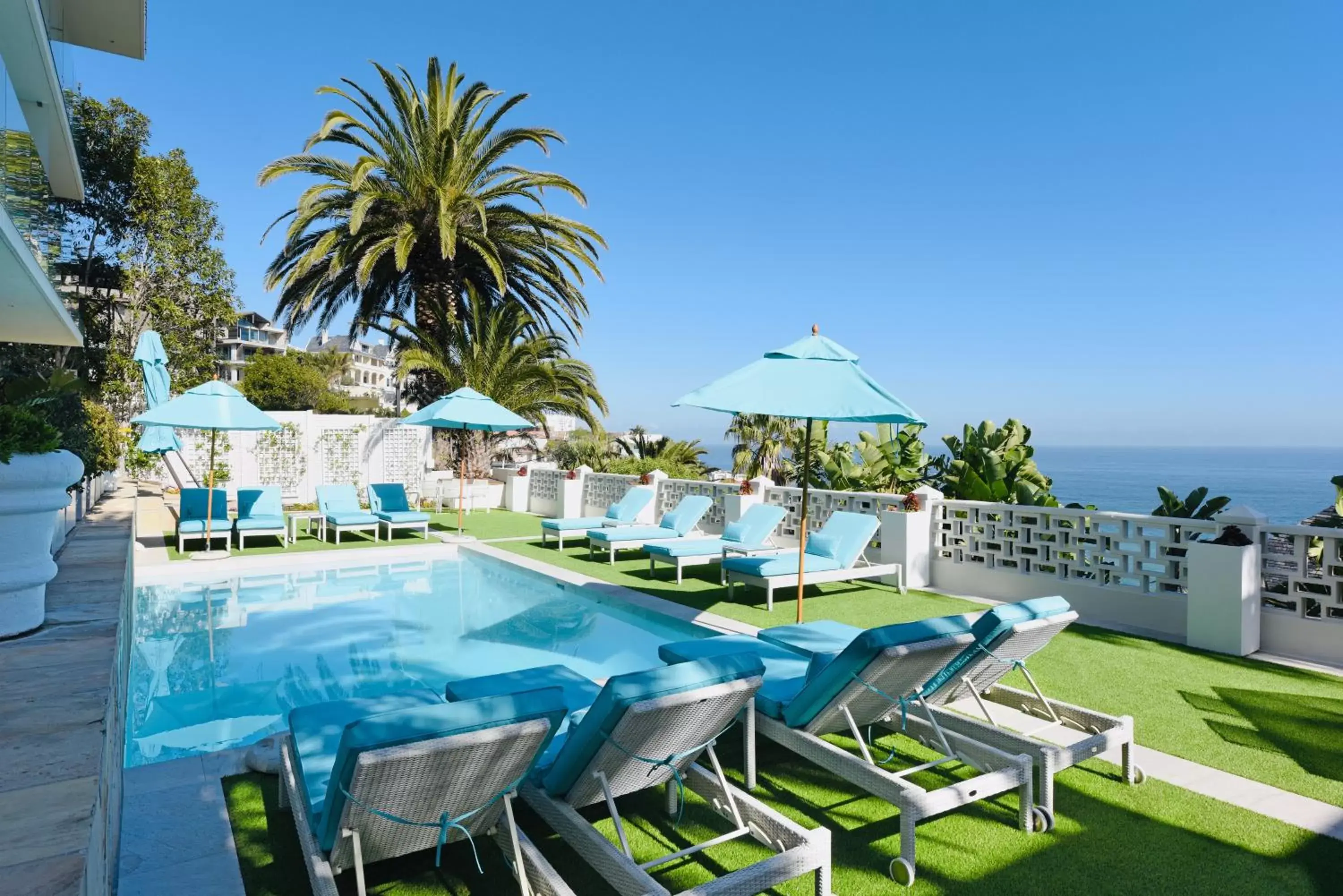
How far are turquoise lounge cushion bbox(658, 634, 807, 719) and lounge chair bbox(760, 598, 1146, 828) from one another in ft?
0.80

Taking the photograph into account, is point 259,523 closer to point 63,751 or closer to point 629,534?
point 629,534

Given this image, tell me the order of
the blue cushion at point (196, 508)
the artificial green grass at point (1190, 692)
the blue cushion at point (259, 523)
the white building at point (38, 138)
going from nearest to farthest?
the artificial green grass at point (1190, 692), the white building at point (38, 138), the blue cushion at point (196, 508), the blue cushion at point (259, 523)

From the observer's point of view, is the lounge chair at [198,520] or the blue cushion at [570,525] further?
the blue cushion at [570,525]

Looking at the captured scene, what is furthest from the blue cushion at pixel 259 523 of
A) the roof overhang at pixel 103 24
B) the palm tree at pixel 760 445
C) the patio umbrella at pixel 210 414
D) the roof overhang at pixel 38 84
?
the palm tree at pixel 760 445

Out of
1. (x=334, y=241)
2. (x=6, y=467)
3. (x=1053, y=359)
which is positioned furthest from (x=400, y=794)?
(x=1053, y=359)

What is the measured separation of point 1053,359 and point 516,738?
193 feet

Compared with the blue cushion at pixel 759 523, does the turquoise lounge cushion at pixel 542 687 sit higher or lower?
lower

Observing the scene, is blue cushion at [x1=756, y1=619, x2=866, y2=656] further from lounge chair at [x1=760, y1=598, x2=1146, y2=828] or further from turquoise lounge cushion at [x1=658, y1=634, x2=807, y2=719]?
lounge chair at [x1=760, y1=598, x2=1146, y2=828]

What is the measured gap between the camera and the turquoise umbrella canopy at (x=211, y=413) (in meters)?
11.3

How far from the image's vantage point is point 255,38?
17.2 m

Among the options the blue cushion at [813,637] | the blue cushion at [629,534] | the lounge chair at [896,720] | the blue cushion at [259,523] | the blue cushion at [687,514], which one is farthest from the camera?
the blue cushion at [259,523]

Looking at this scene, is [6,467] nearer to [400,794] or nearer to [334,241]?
[400,794]

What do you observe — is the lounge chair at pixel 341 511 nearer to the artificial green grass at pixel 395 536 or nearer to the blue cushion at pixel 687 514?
the artificial green grass at pixel 395 536

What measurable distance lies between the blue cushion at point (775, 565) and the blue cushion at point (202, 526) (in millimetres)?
8563
